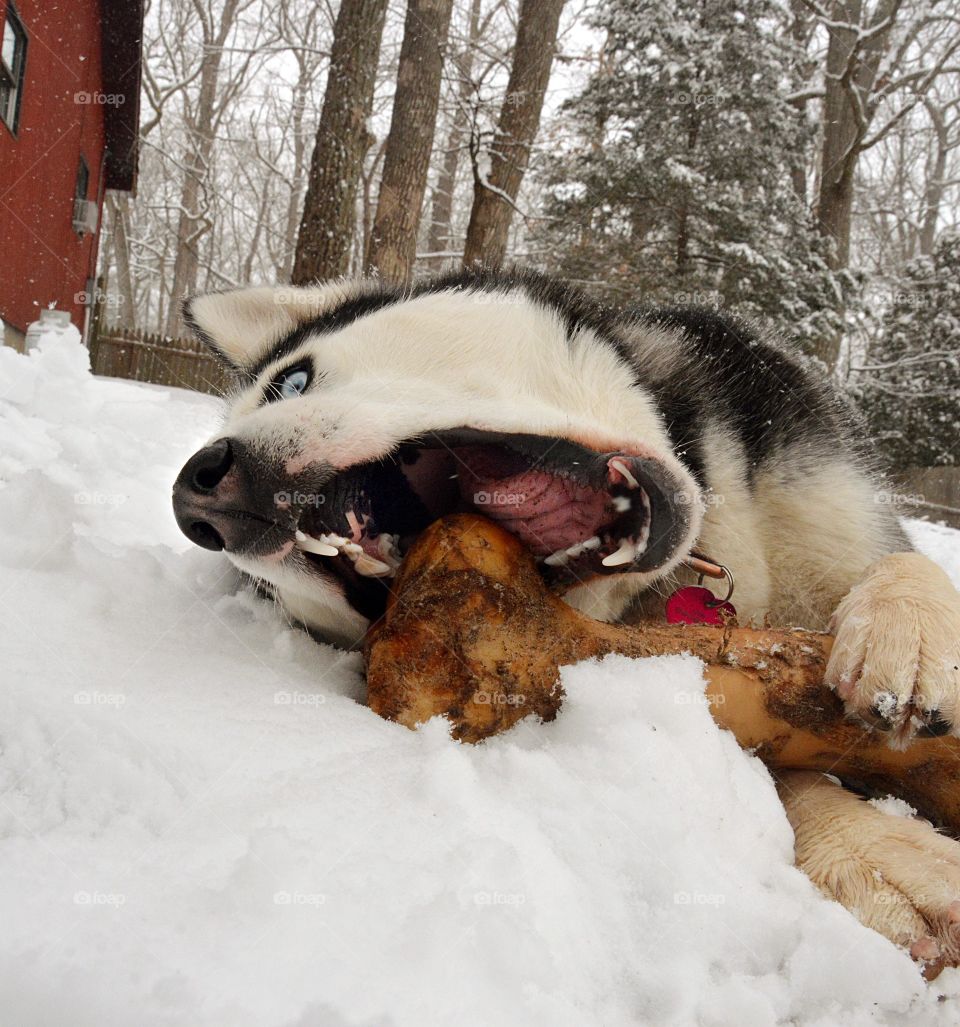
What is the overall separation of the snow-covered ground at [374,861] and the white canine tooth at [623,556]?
24cm

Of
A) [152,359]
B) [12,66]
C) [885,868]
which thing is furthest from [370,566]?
[152,359]

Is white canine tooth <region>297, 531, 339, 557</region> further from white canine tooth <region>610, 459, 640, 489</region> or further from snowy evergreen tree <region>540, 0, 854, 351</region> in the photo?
snowy evergreen tree <region>540, 0, 854, 351</region>

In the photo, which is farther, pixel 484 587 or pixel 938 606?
pixel 938 606

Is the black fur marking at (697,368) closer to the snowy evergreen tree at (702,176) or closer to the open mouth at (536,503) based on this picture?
the open mouth at (536,503)

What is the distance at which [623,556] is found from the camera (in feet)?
6.04

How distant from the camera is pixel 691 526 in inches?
76.1

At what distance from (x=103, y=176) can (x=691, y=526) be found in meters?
19.0

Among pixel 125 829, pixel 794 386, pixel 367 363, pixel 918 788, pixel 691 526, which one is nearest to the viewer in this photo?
pixel 125 829

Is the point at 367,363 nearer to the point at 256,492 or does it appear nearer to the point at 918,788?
the point at 256,492

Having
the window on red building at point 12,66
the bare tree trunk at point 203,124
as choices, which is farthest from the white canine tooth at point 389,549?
the bare tree trunk at point 203,124

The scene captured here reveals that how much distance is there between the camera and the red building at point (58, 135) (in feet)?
29.9

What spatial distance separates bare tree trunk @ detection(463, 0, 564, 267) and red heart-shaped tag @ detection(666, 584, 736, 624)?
313 inches

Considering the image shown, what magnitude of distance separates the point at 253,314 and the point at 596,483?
5.36 feet

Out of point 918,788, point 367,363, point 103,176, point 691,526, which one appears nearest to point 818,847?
point 918,788
